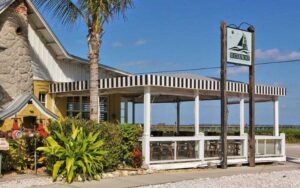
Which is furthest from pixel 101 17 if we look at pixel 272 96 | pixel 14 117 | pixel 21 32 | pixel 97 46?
pixel 272 96

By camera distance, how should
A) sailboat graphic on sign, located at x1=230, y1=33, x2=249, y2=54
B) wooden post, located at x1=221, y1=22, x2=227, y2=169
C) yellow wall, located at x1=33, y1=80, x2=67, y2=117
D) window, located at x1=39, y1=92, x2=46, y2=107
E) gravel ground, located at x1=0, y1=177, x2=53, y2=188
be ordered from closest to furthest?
gravel ground, located at x1=0, y1=177, x2=53, y2=188 → wooden post, located at x1=221, y1=22, x2=227, y2=169 → sailboat graphic on sign, located at x1=230, y1=33, x2=249, y2=54 → yellow wall, located at x1=33, y1=80, x2=67, y2=117 → window, located at x1=39, y1=92, x2=46, y2=107

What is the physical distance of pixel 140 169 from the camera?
1551cm

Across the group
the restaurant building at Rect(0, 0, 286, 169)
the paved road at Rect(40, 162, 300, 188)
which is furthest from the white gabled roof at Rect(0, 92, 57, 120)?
the paved road at Rect(40, 162, 300, 188)

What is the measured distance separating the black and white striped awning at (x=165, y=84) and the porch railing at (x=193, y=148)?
1783mm

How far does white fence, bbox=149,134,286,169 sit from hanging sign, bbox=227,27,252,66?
2.94m

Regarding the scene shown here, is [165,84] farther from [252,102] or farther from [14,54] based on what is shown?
[14,54]

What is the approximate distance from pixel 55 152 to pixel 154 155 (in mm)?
4101

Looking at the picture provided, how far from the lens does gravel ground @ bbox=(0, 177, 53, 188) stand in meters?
12.2

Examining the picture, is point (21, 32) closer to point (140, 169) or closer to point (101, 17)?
point (101, 17)

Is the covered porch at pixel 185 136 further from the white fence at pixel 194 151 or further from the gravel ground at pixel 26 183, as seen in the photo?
the gravel ground at pixel 26 183

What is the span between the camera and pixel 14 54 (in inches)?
674

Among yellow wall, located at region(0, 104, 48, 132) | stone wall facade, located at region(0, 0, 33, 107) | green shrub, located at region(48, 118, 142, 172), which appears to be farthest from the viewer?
stone wall facade, located at region(0, 0, 33, 107)

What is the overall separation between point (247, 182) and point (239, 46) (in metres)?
6.01

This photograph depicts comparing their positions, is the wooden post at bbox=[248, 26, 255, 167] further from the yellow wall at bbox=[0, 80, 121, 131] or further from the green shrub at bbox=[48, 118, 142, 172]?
the yellow wall at bbox=[0, 80, 121, 131]
